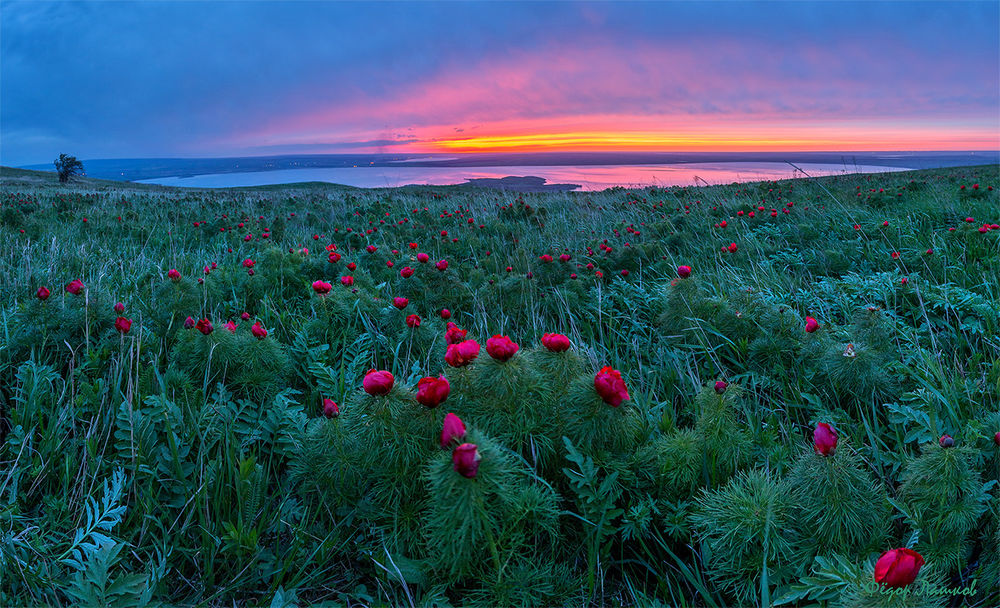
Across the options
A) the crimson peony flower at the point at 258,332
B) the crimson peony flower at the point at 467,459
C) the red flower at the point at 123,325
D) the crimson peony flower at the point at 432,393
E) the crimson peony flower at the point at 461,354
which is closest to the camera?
the crimson peony flower at the point at 467,459

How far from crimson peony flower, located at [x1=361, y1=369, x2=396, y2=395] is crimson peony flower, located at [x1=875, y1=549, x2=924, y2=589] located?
52.9 inches

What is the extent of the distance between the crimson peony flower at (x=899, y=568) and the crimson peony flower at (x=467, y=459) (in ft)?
3.19

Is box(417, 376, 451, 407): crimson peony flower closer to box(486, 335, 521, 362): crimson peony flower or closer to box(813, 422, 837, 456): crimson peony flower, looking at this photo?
box(486, 335, 521, 362): crimson peony flower

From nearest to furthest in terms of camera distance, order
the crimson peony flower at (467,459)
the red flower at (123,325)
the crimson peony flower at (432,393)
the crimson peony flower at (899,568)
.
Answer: the crimson peony flower at (899,568)
the crimson peony flower at (467,459)
the crimson peony flower at (432,393)
the red flower at (123,325)

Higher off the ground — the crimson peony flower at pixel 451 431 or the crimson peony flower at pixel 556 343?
the crimson peony flower at pixel 556 343

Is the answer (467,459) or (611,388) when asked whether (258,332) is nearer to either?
(467,459)

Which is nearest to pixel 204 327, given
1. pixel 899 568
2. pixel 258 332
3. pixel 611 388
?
pixel 258 332

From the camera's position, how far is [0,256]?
214 inches

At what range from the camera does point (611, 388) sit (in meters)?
1.64

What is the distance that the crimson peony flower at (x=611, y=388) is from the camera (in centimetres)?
164

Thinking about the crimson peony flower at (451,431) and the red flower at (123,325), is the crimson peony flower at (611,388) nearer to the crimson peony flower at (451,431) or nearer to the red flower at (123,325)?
the crimson peony flower at (451,431)

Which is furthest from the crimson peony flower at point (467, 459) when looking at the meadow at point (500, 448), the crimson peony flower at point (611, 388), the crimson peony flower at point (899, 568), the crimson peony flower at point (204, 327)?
the crimson peony flower at point (204, 327)

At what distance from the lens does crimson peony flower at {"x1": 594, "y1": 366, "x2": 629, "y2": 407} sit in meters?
1.64

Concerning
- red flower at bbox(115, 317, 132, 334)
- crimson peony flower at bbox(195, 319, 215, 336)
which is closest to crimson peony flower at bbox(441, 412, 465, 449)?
crimson peony flower at bbox(195, 319, 215, 336)
